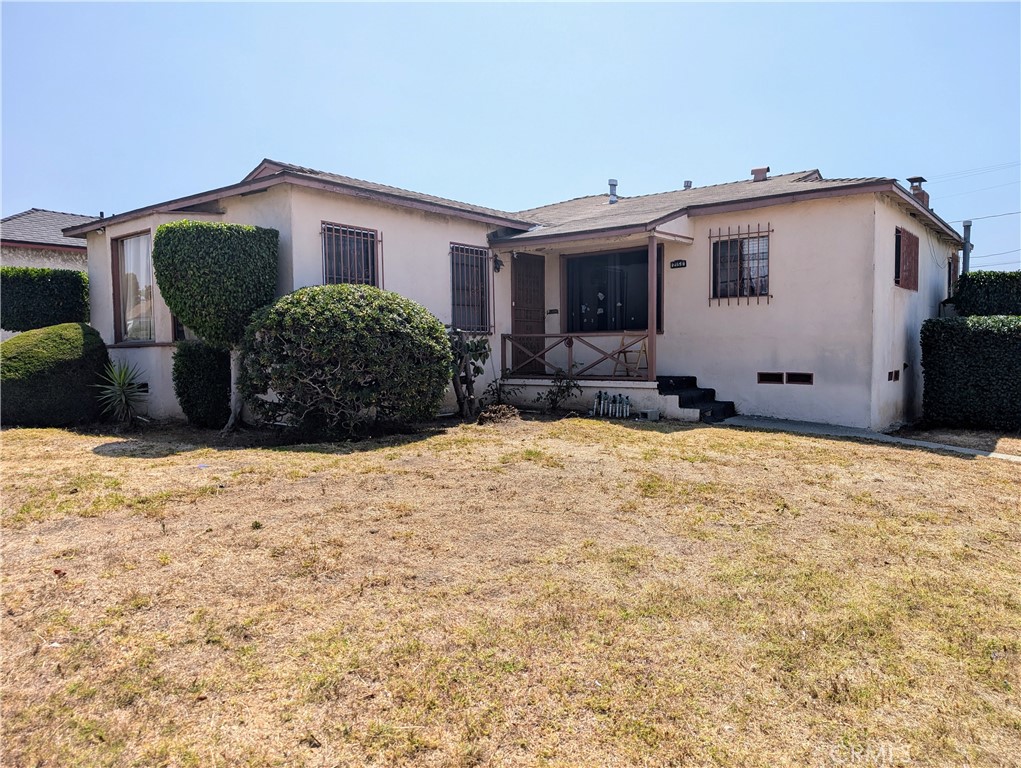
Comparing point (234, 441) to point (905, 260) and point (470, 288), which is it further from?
point (905, 260)

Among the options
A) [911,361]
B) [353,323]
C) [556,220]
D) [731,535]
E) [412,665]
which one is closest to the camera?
[412,665]

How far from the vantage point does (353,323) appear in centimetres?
782

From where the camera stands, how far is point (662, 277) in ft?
38.9

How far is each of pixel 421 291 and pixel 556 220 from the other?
4181 mm

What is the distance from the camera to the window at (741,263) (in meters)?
10.8

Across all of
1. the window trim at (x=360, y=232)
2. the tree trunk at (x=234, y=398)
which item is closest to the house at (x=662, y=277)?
the window trim at (x=360, y=232)

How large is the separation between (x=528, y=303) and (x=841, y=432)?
6.12m

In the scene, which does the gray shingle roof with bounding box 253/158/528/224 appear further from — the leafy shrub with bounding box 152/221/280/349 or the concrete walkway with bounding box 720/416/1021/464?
the concrete walkway with bounding box 720/416/1021/464

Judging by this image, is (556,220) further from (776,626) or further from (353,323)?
(776,626)

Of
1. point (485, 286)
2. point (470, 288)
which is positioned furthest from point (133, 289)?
point (485, 286)

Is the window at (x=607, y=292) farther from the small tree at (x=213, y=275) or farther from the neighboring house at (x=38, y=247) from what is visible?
the neighboring house at (x=38, y=247)

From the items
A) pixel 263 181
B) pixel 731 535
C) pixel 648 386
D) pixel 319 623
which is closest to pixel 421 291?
pixel 263 181

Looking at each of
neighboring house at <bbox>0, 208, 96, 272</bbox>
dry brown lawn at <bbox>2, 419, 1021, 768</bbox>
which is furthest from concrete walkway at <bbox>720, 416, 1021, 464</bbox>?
neighboring house at <bbox>0, 208, 96, 272</bbox>

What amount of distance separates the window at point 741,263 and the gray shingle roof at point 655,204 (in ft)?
2.02
